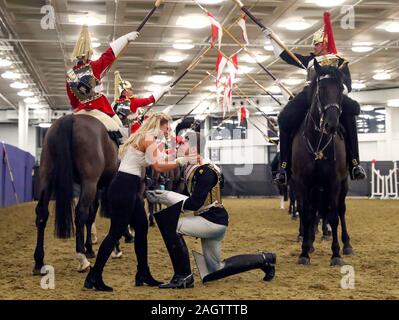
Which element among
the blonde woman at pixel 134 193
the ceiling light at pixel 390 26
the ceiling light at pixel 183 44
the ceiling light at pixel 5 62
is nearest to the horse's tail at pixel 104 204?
the blonde woman at pixel 134 193

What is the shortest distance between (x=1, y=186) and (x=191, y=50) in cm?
795

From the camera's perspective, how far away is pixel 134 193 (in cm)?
Answer: 476

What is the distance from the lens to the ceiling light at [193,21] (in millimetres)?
15297

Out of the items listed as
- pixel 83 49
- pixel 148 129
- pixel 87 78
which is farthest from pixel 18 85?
pixel 148 129

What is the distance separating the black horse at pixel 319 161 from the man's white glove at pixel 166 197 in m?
1.89

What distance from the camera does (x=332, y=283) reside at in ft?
16.3

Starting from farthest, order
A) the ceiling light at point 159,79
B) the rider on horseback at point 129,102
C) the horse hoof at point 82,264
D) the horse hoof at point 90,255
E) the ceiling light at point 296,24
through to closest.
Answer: the ceiling light at point 159,79, the ceiling light at point 296,24, the rider on horseback at point 129,102, the horse hoof at point 90,255, the horse hoof at point 82,264

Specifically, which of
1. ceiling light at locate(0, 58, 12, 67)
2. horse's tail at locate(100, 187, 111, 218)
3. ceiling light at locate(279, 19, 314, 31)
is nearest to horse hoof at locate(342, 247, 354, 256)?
horse's tail at locate(100, 187, 111, 218)

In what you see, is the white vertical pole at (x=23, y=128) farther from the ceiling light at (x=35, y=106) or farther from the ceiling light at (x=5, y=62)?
the ceiling light at (x=5, y=62)

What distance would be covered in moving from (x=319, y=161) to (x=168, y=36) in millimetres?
12118

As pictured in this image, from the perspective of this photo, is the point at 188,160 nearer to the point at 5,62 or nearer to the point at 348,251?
the point at 348,251

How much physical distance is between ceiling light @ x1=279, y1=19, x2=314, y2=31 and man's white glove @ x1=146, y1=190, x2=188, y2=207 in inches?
471
